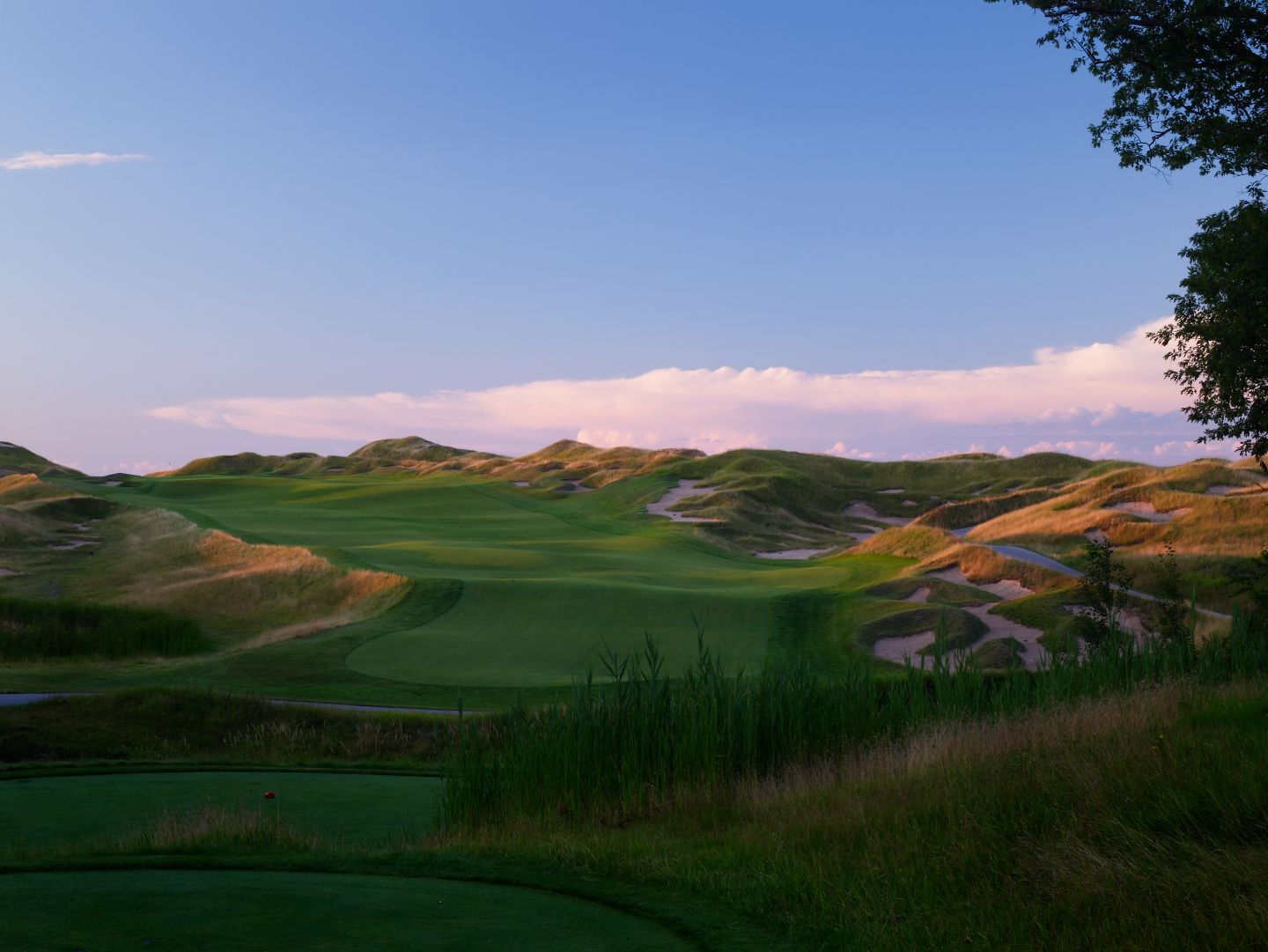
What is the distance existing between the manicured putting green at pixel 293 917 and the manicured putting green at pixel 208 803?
99.6 inches

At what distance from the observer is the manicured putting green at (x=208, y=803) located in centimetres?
917

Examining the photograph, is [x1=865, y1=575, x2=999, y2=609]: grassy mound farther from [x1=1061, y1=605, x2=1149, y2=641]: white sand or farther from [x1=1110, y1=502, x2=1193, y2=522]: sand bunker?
[x1=1110, y1=502, x2=1193, y2=522]: sand bunker

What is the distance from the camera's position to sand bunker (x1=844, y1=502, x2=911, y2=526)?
6431cm

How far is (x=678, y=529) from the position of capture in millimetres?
52750

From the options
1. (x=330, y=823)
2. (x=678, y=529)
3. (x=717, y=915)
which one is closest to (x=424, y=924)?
(x=717, y=915)

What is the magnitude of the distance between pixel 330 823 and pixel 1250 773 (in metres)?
7.68

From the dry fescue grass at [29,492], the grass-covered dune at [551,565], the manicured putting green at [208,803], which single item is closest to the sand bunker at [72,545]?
the grass-covered dune at [551,565]

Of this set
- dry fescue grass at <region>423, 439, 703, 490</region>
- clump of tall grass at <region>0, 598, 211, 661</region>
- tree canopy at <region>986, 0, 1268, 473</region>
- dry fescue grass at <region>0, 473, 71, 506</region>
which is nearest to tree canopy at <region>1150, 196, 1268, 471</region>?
tree canopy at <region>986, 0, 1268, 473</region>

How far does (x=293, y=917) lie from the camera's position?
5656 millimetres

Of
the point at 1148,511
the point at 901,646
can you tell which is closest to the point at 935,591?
the point at 901,646

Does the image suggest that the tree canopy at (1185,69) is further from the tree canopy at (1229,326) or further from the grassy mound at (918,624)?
the grassy mound at (918,624)

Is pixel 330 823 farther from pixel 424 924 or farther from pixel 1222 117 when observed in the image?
pixel 1222 117

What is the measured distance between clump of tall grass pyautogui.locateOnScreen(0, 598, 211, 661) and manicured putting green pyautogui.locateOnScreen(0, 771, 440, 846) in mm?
15613

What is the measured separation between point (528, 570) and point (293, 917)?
29340 millimetres
